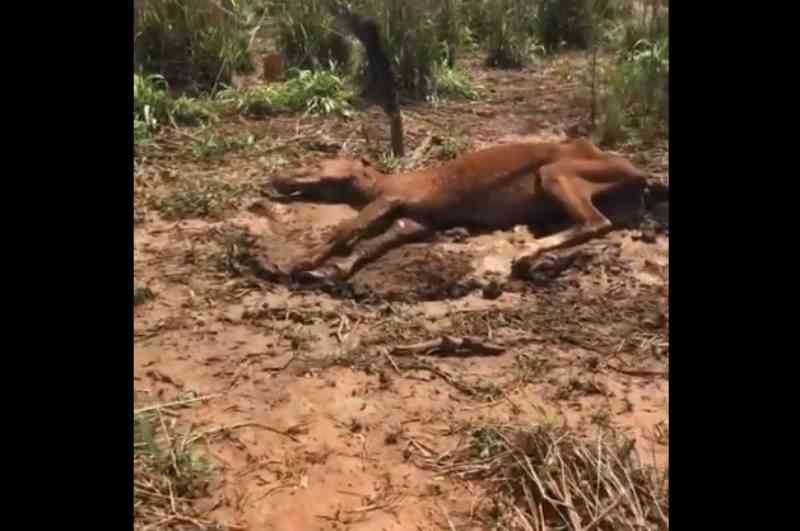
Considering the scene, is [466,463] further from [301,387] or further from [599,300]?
[599,300]

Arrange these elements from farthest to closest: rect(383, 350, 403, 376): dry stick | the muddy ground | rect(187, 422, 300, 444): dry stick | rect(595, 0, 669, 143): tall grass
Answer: rect(595, 0, 669, 143): tall grass < rect(383, 350, 403, 376): dry stick < rect(187, 422, 300, 444): dry stick < the muddy ground

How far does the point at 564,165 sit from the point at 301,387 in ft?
7.61

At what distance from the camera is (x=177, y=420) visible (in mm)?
3951

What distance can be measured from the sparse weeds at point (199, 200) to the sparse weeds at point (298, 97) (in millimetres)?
1420

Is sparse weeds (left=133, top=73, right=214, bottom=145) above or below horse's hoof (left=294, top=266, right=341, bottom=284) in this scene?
above

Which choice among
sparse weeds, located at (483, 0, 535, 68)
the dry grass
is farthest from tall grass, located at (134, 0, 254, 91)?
the dry grass

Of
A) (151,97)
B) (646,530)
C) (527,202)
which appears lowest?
(646,530)

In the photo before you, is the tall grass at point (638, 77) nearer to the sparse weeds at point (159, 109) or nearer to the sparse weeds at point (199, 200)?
the sparse weeds at point (199, 200)

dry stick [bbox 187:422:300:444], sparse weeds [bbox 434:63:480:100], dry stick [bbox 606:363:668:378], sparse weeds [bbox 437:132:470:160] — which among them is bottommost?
dry stick [bbox 606:363:668:378]

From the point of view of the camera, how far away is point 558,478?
348 cm

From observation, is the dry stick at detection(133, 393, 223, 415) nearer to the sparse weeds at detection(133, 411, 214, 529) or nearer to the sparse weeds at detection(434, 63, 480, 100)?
the sparse weeds at detection(133, 411, 214, 529)

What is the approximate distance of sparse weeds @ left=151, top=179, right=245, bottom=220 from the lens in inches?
235

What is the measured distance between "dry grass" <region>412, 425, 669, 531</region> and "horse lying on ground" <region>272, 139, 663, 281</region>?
6.13 feet

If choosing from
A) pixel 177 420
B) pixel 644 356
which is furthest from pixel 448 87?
pixel 177 420
